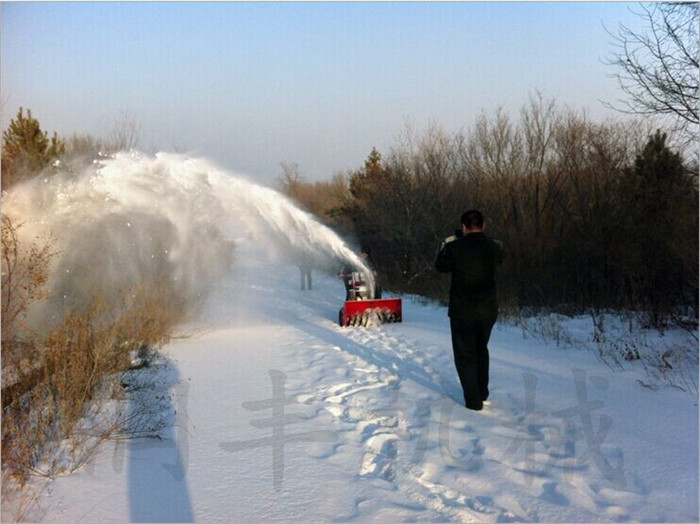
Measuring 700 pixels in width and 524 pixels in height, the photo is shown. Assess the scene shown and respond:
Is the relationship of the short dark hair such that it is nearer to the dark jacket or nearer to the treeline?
the dark jacket

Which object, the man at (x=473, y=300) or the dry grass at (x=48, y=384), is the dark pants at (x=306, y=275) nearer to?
the dry grass at (x=48, y=384)

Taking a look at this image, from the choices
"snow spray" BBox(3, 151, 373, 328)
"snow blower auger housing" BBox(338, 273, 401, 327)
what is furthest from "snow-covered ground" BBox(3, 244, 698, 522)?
"snow spray" BBox(3, 151, 373, 328)

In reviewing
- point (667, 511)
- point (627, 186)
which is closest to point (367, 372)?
point (667, 511)

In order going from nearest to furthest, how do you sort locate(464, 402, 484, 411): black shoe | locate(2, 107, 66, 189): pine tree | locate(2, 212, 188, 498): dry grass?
locate(2, 212, 188, 498): dry grass
locate(464, 402, 484, 411): black shoe
locate(2, 107, 66, 189): pine tree

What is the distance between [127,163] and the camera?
983 cm

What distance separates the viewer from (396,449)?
14.7 feet

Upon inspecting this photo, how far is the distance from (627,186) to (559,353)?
32.6ft

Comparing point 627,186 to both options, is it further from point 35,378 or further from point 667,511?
point 35,378

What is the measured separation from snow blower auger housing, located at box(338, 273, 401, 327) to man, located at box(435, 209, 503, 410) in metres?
5.39

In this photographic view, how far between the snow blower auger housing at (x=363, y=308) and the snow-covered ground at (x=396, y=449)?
3095 mm

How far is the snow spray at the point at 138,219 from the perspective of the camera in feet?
29.8

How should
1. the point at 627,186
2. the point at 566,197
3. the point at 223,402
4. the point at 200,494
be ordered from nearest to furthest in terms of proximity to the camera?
the point at 200,494, the point at 223,402, the point at 627,186, the point at 566,197

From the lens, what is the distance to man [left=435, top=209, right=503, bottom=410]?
5461 millimetres

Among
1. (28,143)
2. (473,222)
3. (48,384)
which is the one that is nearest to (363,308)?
(473,222)
